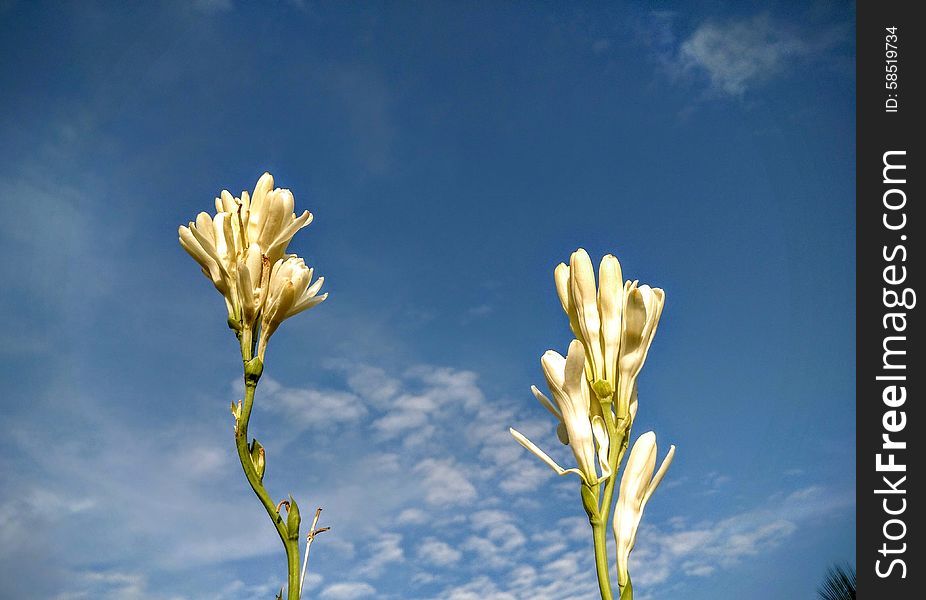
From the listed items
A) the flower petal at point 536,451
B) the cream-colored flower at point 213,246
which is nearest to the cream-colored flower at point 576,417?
the flower petal at point 536,451

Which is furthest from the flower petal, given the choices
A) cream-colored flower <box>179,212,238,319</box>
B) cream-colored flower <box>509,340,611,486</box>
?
cream-colored flower <box>179,212,238,319</box>

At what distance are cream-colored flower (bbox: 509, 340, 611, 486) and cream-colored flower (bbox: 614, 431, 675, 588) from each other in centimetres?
9

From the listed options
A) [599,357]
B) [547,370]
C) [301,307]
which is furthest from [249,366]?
[599,357]

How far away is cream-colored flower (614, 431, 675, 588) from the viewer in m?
1.92

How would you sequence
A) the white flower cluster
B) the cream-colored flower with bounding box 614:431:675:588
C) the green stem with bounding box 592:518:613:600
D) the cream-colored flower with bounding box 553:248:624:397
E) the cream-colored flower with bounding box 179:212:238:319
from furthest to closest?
the cream-colored flower with bounding box 179:212:238:319 < the white flower cluster < the cream-colored flower with bounding box 553:248:624:397 < the cream-colored flower with bounding box 614:431:675:588 < the green stem with bounding box 592:518:613:600

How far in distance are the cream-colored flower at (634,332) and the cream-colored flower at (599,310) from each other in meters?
0.02

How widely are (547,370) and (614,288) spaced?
306 millimetres

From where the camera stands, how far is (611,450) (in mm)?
1923

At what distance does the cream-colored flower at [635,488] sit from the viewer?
6.28ft

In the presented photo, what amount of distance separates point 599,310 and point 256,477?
1.08m

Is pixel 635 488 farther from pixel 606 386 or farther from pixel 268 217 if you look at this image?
pixel 268 217

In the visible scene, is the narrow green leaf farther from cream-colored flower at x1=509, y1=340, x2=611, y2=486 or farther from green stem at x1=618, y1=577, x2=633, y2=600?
green stem at x1=618, y1=577, x2=633, y2=600
